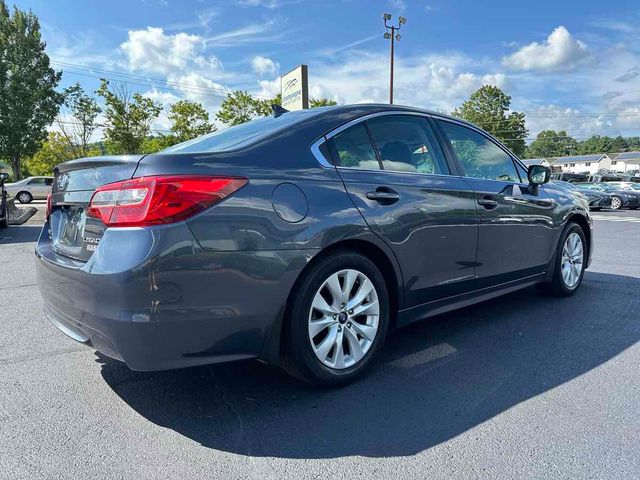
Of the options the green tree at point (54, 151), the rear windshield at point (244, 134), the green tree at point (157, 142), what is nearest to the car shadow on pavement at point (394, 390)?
the rear windshield at point (244, 134)

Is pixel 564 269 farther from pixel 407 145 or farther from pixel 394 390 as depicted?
pixel 394 390

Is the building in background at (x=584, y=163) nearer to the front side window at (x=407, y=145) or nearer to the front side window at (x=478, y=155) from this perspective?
the front side window at (x=478, y=155)

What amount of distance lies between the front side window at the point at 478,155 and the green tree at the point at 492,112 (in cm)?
6351

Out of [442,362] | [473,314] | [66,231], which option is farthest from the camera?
[473,314]

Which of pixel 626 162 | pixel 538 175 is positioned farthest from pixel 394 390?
pixel 626 162

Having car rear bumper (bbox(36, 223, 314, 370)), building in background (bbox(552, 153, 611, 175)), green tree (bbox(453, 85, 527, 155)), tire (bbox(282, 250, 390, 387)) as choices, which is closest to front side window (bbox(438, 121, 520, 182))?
tire (bbox(282, 250, 390, 387))

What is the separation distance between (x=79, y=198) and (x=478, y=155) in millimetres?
2962

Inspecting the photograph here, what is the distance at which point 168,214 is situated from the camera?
2.12 metres

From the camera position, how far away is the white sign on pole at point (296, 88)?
14188 millimetres

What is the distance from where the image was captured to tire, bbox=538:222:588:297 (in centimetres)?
455

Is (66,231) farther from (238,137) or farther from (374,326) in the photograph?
(374,326)

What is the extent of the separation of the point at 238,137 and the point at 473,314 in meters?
2.62

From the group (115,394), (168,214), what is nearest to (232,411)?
(115,394)

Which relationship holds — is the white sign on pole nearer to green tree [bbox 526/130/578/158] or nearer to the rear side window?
the rear side window
